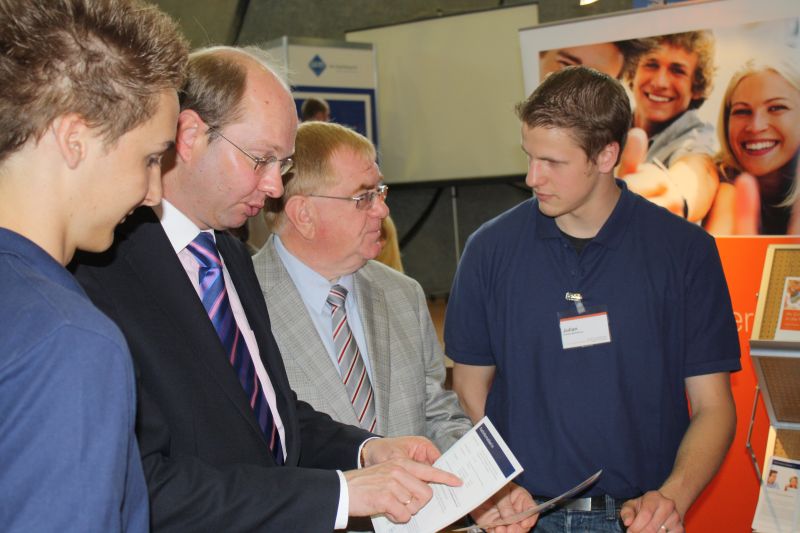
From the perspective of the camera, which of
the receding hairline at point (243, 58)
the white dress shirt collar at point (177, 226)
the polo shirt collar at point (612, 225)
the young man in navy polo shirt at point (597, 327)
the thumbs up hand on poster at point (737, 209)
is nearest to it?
the white dress shirt collar at point (177, 226)

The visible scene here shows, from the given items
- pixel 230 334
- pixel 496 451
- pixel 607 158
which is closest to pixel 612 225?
pixel 607 158

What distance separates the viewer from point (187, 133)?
177 centimetres

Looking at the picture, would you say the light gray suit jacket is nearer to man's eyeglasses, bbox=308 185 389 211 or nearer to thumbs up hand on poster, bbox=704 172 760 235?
man's eyeglasses, bbox=308 185 389 211

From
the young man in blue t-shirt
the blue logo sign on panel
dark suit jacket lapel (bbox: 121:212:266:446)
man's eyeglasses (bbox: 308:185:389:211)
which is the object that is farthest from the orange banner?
the blue logo sign on panel

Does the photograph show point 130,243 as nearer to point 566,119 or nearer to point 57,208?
point 57,208

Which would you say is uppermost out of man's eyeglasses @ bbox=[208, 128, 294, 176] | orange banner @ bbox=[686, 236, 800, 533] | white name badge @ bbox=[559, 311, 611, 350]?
man's eyeglasses @ bbox=[208, 128, 294, 176]

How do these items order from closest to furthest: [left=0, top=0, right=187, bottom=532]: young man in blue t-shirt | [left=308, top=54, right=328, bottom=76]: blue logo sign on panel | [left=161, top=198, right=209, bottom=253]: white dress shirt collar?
[left=0, top=0, right=187, bottom=532]: young man in blue t-shirt
[left=161, top=198, right=209, bottom=253]: white dress shirt collar
[left=308, top=54, right=328, bottom=76]: blue logo sign on panel

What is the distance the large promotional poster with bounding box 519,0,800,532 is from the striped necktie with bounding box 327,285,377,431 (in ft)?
6.54

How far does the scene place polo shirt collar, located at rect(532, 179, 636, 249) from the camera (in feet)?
7.55

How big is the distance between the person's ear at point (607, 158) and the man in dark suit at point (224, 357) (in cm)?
94

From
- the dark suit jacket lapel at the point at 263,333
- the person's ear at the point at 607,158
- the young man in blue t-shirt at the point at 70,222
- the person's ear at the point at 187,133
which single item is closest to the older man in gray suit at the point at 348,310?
the dark suit jacket lapel at the point at 263,333

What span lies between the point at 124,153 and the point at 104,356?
295mm

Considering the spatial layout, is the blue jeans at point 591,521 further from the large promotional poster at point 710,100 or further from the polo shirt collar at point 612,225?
the large promotional poster at point 710,100

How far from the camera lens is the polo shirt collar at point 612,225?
230cm
